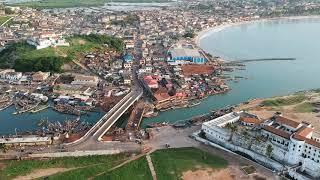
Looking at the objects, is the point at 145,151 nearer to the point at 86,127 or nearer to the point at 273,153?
the point at 86,127

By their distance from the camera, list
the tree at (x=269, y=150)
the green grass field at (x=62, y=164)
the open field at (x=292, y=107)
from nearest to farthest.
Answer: the green grass field at (x=62, y=164) → the tree at (x=269, y=150) → the open field at (x=292, y=107)

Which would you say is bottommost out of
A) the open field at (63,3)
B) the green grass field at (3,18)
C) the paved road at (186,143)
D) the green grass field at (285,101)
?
the paved road at (186,143)

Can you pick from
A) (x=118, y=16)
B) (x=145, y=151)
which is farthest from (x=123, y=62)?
(x=118, y=16)

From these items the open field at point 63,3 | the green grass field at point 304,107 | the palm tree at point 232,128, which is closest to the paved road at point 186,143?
the palm tree at point 232,128

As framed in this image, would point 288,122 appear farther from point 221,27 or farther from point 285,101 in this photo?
point 221,27

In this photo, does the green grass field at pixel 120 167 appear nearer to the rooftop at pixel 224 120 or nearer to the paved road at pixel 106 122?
the paved road at pixel 106 122
